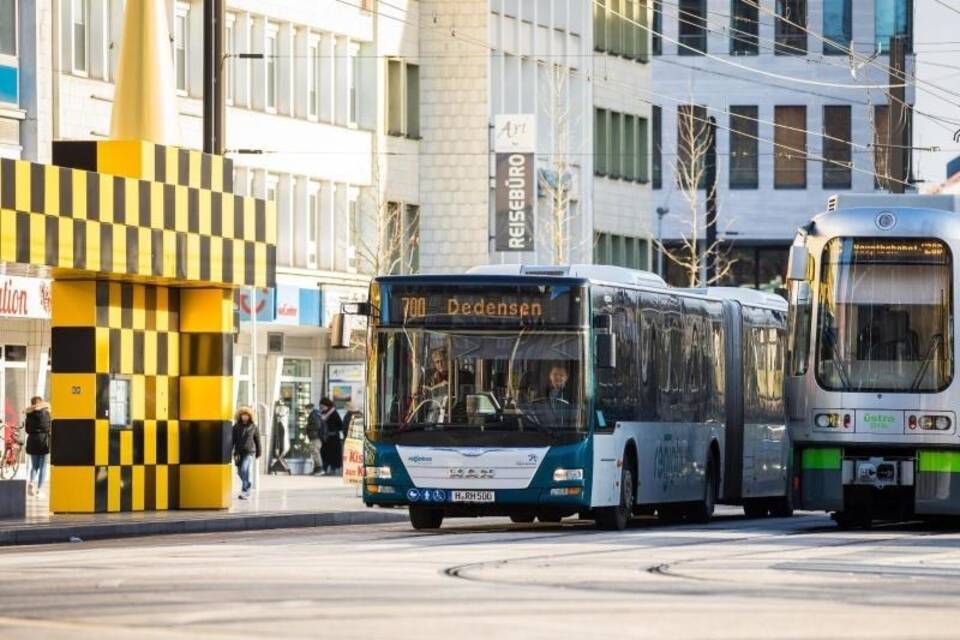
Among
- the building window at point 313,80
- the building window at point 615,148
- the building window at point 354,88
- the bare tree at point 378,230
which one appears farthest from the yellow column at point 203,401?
the building window at point 615,148

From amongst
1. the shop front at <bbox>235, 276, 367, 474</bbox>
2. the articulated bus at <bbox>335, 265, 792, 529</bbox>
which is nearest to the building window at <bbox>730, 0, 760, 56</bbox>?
the shop front at <bbox>235, 276, 367, 474</bbox>

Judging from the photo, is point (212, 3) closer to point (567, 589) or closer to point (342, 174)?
point (567, 589)

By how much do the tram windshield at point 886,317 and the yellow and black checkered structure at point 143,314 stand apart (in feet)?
28.2

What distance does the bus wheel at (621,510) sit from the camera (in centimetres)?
3181

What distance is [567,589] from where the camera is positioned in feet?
61.8

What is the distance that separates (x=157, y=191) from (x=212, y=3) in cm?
Result: 466

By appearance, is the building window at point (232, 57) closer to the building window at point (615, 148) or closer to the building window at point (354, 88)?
the building window at point (354, 88)

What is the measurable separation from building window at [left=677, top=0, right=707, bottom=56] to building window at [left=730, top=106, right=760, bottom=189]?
262cm

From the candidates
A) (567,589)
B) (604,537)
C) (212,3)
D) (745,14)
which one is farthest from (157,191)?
(745,14)

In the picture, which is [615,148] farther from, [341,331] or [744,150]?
[341,331]

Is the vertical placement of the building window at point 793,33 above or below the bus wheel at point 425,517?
above

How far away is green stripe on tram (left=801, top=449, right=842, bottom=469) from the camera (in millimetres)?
30812

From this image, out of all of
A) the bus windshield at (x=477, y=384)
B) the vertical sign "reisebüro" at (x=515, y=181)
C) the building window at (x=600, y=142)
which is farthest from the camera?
the building window at (x=600, y=142)

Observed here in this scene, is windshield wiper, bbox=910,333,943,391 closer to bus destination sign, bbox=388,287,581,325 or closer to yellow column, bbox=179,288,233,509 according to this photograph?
bus destination sign, bbox=388,287,581,325
